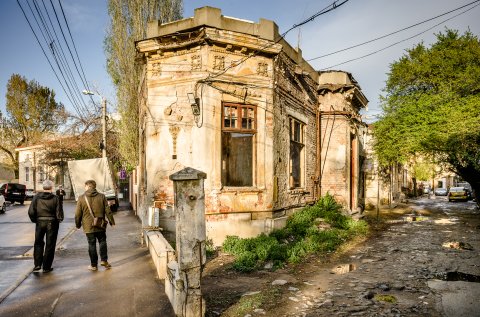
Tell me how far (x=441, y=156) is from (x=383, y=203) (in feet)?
23.5

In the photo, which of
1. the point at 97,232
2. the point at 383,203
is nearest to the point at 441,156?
the point at 383,203

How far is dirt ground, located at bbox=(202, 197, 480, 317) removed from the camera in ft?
17.0

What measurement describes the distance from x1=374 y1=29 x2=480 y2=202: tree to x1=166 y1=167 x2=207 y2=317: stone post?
48.5 ft

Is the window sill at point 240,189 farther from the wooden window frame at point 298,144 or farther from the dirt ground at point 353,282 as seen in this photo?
the wooden window frame at point 298,144

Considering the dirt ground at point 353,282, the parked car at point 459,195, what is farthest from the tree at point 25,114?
the parked car at point 459,195

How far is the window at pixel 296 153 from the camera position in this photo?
11680mm

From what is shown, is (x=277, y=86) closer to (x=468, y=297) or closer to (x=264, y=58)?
(x=264, y=58)

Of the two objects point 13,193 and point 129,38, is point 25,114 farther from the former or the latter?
point 129,38

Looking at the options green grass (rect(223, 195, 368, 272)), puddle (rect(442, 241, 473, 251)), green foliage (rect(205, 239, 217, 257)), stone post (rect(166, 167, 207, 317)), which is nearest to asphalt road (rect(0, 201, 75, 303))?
stone post (rect(166, 167, 207, 317))

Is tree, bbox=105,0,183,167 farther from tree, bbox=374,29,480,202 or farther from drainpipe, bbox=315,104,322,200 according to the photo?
tree, bbox=374,29,480,202

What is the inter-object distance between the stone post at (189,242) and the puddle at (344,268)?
12.7ft

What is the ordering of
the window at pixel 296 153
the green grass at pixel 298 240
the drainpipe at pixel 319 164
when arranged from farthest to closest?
the drainpipe at pixel 319 164 → the window at pixel 296 153 → the green grass at pixel 298 240

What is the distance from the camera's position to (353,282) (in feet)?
21.5

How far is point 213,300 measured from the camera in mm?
5586
